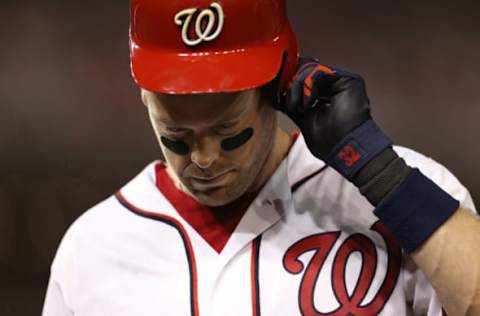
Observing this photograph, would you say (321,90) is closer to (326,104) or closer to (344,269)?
(326,104)

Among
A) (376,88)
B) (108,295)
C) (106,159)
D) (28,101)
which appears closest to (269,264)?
(108,295)

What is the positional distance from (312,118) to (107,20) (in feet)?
2.71

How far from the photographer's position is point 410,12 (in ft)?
4.99

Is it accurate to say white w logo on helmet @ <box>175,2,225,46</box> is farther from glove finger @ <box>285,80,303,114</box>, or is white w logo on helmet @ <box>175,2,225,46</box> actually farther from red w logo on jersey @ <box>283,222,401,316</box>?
red w logo on jersey @ <box>283,222,401,316</box>

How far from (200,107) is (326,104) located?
6.1 inches

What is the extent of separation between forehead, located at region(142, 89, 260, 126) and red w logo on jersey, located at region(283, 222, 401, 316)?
8.5 inches

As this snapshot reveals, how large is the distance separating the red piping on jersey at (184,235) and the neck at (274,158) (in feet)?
0.38

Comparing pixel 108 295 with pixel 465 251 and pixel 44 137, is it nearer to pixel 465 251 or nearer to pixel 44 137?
pixel 465 251

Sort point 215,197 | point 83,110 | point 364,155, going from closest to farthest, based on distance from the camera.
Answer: point 364,155 → point 215,197 → point 83,110

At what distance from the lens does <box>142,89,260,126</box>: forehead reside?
0.94 meters

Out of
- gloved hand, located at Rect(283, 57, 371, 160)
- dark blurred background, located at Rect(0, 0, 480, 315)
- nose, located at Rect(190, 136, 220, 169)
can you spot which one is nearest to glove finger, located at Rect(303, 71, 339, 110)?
gloved hand, located at Rect(283, 57, 371, 160)

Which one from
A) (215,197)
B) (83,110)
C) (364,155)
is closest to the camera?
(364,155)

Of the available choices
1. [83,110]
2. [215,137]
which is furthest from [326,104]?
[83,110]

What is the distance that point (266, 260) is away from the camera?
1.05 meters
